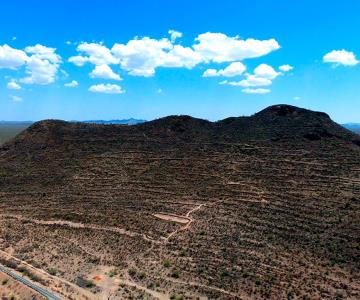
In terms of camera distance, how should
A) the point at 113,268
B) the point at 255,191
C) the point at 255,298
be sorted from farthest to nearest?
the point at 255,191
the point at 113,268
the point at 255,298

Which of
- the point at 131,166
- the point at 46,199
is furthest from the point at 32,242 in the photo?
the point at 131,166

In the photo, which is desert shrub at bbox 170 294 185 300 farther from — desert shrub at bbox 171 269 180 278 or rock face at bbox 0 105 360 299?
desert shrub at bbox 171 269 180 278

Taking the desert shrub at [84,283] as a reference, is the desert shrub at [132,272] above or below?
above

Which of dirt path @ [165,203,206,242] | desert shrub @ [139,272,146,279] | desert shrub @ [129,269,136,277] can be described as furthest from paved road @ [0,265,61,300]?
dirt path @ [165,203,206,242]

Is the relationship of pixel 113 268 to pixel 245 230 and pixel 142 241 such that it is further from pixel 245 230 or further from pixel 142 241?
pixel 245 230

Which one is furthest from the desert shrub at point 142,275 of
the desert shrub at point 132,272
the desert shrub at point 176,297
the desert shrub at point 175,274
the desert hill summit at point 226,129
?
the desert hill summit at point 226,129

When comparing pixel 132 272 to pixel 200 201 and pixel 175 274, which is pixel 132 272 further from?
pixel 200 201

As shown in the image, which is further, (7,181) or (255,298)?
(7,181)

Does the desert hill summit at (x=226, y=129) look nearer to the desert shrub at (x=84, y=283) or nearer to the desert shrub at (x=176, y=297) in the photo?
the desert shrub at (x=84, y=283)
